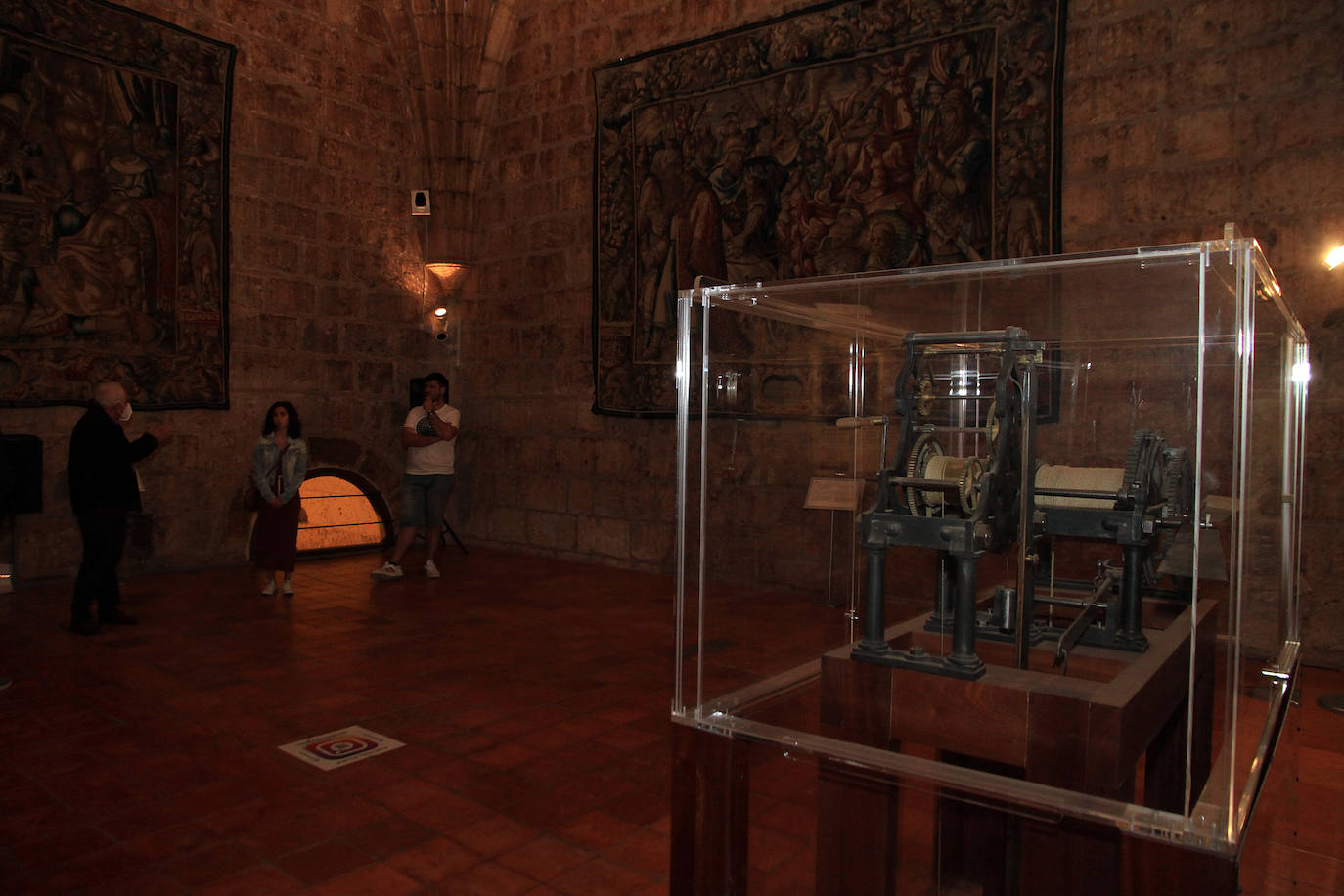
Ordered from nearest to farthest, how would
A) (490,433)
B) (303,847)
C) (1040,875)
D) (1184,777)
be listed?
(1184,777) → (1040,875) → (303,847) → (490,433)

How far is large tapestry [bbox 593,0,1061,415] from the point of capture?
21.2 ft

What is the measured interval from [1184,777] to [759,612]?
1102mm

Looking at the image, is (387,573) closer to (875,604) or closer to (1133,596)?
(875,604)

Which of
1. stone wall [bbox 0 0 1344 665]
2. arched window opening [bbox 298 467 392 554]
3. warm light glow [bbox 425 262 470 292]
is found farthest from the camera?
warm light glow [bbox 425 262 470 292]

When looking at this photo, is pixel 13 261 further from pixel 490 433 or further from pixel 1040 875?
pixel 1040 875

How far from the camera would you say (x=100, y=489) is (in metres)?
5.66

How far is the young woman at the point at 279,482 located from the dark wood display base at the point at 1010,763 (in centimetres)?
552

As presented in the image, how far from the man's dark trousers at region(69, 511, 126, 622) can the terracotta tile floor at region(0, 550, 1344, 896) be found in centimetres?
22

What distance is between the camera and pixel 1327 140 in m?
5.41

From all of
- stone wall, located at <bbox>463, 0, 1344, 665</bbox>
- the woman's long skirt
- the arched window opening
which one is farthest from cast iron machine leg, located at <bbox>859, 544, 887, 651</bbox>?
the arched window opening

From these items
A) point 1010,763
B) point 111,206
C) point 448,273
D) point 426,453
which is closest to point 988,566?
point 1010,763

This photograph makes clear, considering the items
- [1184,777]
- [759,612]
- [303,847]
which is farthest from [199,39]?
[1184,777]

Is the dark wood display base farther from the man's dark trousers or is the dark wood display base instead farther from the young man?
the young man

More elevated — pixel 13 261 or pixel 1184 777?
pixel 13 261
